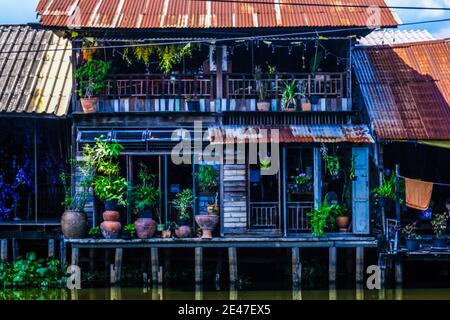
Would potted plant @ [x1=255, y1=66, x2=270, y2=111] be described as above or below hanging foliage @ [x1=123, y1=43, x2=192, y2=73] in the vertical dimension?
below

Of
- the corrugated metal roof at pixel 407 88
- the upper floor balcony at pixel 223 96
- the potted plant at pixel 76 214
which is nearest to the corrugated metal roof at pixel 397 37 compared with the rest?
the corrugated metal roof at pixel 407 88

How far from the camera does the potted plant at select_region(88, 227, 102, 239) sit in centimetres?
2091

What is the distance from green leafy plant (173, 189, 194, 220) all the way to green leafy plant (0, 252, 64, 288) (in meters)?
3.39

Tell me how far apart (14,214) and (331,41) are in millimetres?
9739

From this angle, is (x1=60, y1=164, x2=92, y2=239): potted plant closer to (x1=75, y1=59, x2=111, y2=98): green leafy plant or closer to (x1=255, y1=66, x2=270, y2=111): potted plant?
(x1=75, y1=59, x2=111, y2=98): green leafy plant

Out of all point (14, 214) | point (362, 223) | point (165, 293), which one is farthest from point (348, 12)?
point (14, 214)

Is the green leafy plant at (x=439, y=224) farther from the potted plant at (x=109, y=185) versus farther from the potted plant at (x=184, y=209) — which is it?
the potted plant at (x=109, y=185)

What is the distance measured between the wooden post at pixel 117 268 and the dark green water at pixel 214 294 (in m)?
0.39

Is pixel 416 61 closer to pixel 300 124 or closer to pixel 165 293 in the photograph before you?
pixel 300 124

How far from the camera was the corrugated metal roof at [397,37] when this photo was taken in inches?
1155

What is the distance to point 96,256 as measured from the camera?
21.9 m

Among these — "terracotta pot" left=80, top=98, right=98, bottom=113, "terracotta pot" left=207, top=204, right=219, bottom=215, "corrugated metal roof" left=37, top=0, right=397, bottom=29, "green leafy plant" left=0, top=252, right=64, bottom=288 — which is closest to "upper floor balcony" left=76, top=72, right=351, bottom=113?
"terracotta pot" left=80, top=98, right=98, bottom=113

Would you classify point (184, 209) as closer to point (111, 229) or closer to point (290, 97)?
point (111, 229)
